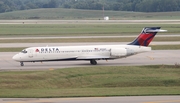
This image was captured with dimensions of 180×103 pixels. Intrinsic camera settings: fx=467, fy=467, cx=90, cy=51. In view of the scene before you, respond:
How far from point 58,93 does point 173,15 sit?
152553mm

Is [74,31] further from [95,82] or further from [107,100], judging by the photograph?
[107,100]

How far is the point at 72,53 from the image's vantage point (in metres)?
45.8

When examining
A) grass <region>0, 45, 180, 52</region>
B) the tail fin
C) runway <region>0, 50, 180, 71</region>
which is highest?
the tail fin

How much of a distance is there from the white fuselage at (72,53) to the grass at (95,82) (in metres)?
7.06

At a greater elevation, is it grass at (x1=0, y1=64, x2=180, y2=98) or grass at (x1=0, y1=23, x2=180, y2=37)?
grass at (x1=0, y1=23, x2=180, y2=37)

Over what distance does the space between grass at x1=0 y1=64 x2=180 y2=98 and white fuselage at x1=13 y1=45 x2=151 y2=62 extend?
7.06 m

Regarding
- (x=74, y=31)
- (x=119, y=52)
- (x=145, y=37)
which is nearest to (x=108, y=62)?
(x=119, y=52)

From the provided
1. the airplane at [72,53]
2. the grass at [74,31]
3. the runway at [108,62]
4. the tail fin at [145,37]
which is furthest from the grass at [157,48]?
the grass at [74,31]

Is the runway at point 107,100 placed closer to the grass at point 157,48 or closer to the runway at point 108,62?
the runway at point 108,62

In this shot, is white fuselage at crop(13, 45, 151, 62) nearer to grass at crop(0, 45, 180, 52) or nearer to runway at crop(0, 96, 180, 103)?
grass at crop(0, 45, 180, 52)

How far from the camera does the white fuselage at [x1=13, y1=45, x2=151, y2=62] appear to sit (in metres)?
45.8

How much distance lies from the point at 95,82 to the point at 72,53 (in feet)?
41.2

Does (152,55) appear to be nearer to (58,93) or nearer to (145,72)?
(145,72)

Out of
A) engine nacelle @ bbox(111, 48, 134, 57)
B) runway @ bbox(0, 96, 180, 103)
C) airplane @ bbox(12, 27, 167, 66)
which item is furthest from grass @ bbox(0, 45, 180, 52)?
runway @ bbox(0, 96, 180, 103)
